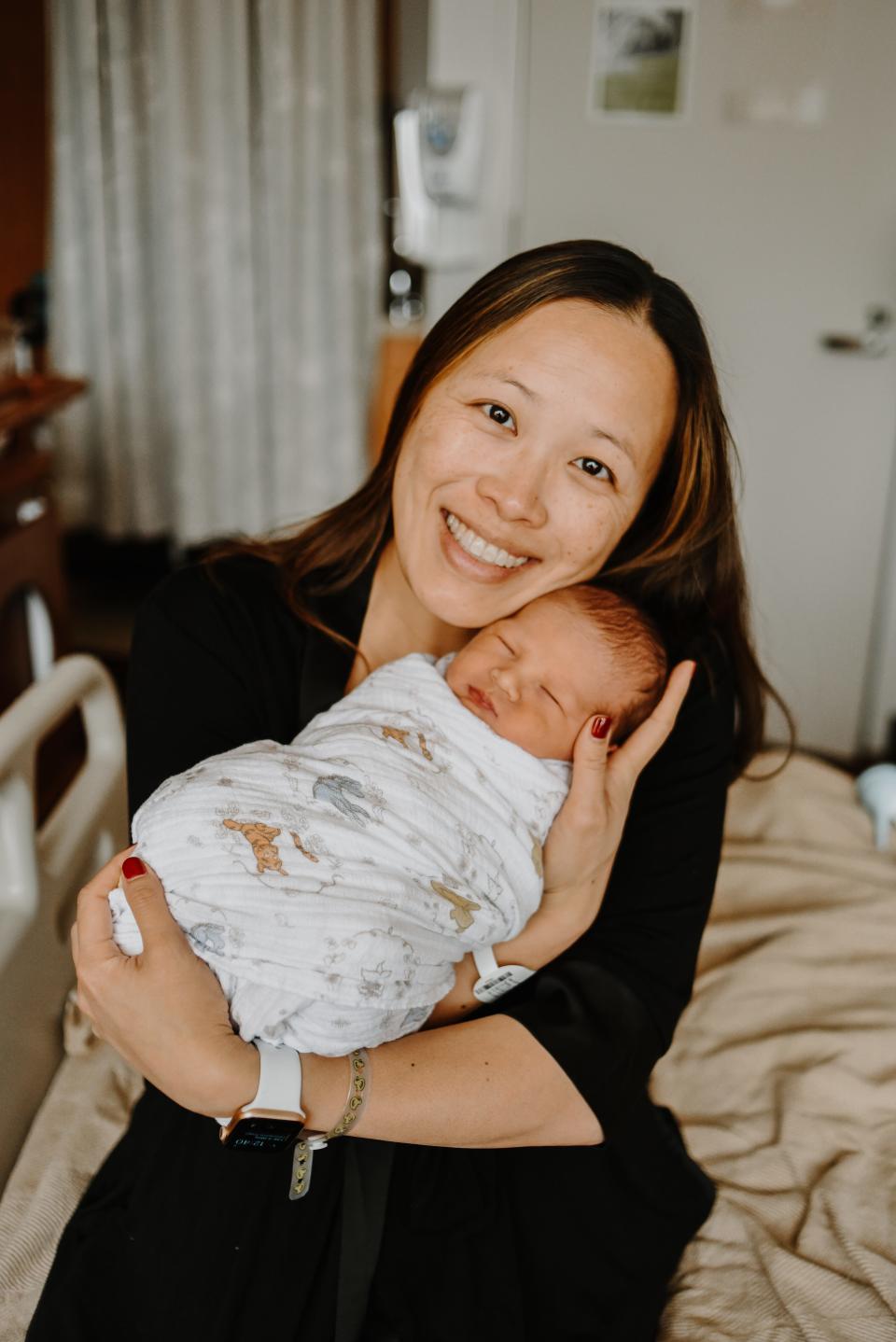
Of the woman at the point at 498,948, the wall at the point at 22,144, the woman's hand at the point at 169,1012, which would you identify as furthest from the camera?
the wall at the point at 22,144

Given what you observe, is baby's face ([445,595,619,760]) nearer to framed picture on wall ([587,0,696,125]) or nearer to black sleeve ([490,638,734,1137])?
black sleeve ([490,638,734,1137])

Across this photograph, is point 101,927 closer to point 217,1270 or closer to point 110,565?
point 217,1270

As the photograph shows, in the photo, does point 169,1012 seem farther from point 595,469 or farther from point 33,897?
point 595,469

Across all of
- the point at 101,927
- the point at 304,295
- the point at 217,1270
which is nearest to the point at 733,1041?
the point at 217,1270

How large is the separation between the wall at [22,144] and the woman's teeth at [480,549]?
4.13 meters

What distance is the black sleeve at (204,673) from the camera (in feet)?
4.21

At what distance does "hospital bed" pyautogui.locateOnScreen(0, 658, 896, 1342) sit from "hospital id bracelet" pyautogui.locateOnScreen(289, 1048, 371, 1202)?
40cm

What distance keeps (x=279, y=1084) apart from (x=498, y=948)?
1.04ft

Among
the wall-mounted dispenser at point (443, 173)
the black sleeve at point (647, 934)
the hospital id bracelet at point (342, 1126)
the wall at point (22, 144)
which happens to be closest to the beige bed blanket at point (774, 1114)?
the black sleeve at point (647, 934)

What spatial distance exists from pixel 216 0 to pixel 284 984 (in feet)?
12.8

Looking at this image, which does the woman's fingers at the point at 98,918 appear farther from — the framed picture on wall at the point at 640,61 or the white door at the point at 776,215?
the framed picture on wall at the point at 640,61

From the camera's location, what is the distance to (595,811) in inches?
47.3

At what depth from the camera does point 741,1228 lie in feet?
4.59

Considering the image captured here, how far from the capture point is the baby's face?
1.26 meters
